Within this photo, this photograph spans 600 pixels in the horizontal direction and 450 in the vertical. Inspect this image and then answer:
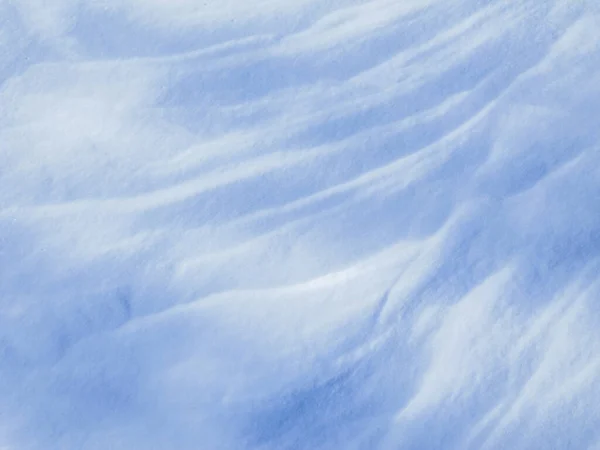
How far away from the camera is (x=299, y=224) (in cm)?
140

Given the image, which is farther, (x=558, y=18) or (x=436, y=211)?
(x=558, y=18)

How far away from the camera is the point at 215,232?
1.40m

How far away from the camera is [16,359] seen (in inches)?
50.4

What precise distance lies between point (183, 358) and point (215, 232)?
0.26 metres

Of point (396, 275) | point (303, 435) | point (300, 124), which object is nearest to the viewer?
point (303, 435)

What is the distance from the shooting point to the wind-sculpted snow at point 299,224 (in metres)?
1.24

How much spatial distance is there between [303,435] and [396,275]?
0.35 metres

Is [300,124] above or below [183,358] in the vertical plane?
above

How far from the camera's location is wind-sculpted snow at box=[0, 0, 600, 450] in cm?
124

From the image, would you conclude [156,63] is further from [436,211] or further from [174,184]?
[436,211]

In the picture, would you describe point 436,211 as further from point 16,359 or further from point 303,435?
point 16,359

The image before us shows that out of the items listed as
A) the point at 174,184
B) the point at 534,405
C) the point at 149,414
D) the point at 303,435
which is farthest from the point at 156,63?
the point at 534,405

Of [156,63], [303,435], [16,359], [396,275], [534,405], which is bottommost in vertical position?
[534,405]

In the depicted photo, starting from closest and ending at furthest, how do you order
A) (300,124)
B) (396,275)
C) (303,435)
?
(303,435), (396,275), (300,124)
